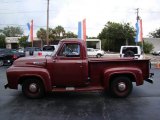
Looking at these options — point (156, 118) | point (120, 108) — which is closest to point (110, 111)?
point (120, 108)

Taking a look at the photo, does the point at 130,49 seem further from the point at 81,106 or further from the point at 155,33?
the point at 155,33

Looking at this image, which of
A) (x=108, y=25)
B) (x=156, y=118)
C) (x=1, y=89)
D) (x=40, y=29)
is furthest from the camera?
(x=40, y=29)

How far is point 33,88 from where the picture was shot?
10.5 metres

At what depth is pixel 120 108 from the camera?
903cm

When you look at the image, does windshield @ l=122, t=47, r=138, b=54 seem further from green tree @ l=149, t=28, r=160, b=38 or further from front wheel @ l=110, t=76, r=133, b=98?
green tree @ l=149, t=28, r=160, b=38

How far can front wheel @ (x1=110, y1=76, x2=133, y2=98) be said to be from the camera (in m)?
10.5

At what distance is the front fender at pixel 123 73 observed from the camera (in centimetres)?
1028

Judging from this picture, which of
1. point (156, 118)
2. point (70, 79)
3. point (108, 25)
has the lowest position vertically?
point (156, 118)

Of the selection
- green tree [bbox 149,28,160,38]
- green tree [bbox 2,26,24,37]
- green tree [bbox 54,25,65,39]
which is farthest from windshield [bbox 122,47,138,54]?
green tree [bbox 2,26,24,37]

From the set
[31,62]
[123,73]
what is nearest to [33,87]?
[31,62]

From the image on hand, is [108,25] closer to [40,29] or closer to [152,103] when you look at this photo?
[40,29]

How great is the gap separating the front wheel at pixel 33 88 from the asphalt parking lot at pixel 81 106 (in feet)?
0.71

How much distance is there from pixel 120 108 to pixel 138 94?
2357mm

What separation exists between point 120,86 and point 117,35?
53.4 metres
